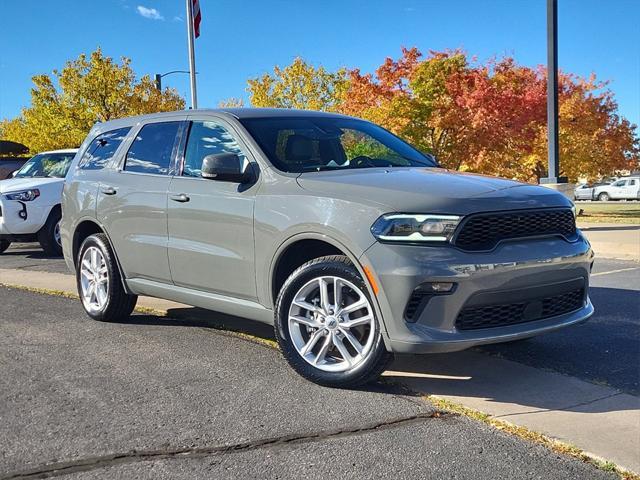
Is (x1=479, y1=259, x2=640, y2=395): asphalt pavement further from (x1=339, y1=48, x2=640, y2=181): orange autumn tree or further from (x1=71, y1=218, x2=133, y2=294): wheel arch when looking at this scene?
(x1=339, y1=48, x2=640, y2=181): orange autumn tree

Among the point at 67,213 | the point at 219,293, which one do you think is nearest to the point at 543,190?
the point at 219,293

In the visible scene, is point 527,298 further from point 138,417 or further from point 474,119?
point 474,119

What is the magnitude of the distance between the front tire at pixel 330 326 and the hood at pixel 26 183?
28.0 ft

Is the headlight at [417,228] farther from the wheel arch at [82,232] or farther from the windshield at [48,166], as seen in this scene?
the windshield at [48,166]

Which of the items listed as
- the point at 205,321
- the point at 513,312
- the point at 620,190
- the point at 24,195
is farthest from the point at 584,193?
the point at 513,312

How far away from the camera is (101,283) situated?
5887 millimetres

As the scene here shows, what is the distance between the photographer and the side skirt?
14.6 feet

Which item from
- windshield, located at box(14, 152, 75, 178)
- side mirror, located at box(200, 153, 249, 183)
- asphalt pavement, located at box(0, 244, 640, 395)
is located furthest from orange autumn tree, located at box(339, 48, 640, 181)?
side mirror, located at box(200, 153, 249, 183)

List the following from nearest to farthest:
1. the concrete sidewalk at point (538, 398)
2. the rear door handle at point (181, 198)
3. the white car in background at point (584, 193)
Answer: the concrete sidewalk at point (538, 398) → the rear door handle at point (181, 198) → the white car in background at point (584, 193)

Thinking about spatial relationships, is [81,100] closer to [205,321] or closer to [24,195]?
[24,195]

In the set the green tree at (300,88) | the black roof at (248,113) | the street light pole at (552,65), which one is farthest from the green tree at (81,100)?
the black roof at (248,113)

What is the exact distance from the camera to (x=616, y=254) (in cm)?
1093

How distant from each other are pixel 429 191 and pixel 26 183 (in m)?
9.49

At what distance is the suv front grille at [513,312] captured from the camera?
366 centimetres
